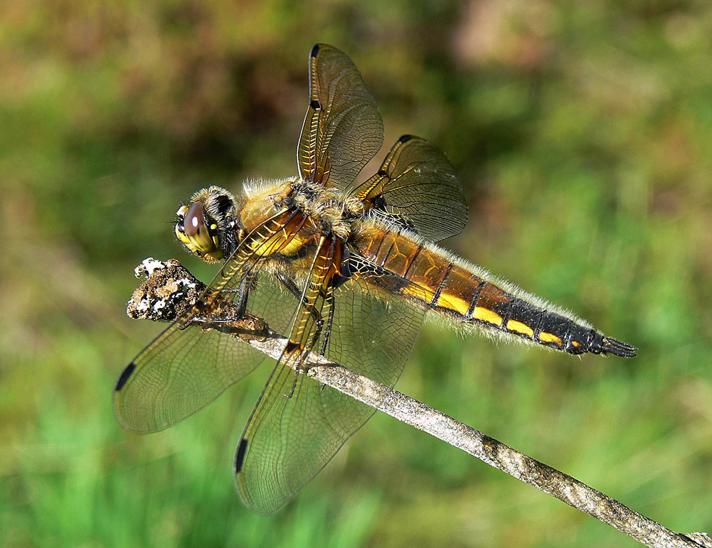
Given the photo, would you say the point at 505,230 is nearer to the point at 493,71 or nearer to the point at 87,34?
the point at 493,71

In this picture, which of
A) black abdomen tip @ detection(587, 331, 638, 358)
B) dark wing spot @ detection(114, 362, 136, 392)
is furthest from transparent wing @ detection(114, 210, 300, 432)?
black abdomen tip @ detection(587, 331, 638, 358)

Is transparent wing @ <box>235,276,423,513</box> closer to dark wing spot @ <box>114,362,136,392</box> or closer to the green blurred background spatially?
dark wing spot @ <box>114,362,136,392</box>

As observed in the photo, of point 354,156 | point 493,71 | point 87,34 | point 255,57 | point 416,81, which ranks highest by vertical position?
point 493,71

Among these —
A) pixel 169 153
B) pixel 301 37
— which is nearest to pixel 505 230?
pixel 301 37

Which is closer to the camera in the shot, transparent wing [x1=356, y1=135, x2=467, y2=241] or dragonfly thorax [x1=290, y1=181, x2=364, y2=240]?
dragonfly thorax [x1=290, y1=181, x2=364, y2=240]

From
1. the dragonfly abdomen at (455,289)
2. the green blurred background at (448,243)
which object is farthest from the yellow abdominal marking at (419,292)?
the green blurred background at (448,243)

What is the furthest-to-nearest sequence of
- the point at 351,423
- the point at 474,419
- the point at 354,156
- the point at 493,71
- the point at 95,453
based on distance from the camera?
the point at 493,71, the point at 474,419, the point at 95,453, the point at 354,156, the point at 351,423
